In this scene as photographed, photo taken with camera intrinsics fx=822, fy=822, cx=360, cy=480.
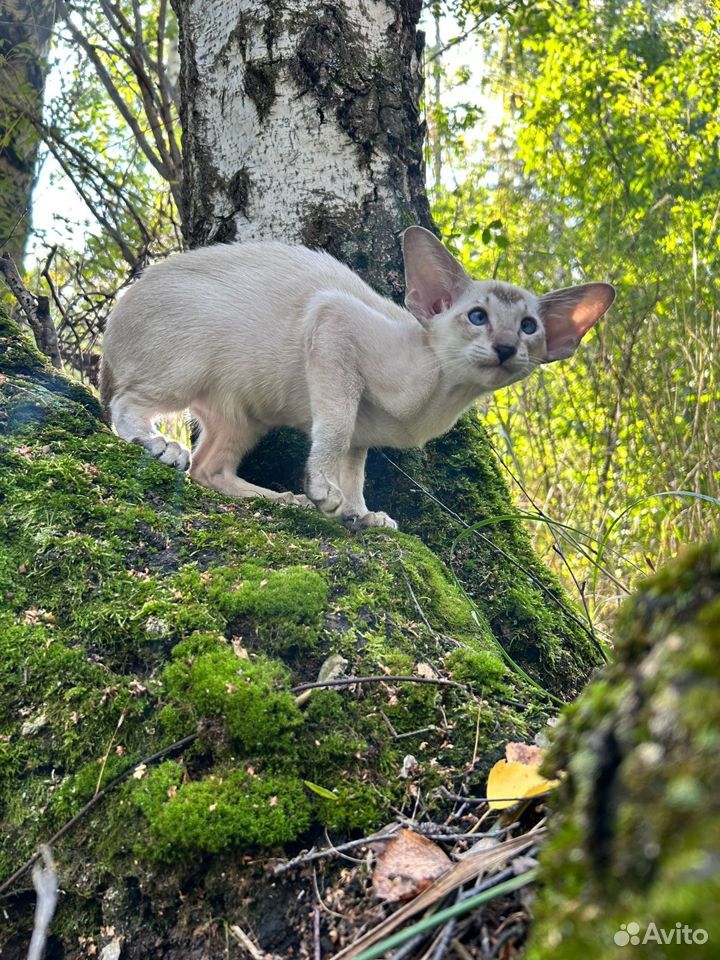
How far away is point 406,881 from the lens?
146cm

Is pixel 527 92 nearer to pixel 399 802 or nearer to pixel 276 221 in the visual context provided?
pixel 276 221

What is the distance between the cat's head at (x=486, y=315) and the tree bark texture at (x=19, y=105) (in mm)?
2672

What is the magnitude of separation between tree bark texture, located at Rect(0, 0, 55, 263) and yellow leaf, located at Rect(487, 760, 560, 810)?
4.27 m

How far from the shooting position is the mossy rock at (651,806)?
0.61 m

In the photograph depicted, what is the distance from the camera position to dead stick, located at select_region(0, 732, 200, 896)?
5.39 feet

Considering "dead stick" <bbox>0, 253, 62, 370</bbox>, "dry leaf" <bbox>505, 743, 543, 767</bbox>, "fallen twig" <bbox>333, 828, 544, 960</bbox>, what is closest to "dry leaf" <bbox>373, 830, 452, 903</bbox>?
"fallen twig" <bbox>333, 828, 544, 960</bbox>

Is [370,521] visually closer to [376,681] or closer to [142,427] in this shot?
[142,427]

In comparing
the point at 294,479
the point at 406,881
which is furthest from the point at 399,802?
the point at 294,479

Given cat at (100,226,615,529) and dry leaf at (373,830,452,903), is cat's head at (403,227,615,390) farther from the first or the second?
dry leaf at (373,830,452,903)

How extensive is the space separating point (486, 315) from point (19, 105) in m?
4.09

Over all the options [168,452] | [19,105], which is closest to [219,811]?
[168,452]

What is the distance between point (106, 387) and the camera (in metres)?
3.81

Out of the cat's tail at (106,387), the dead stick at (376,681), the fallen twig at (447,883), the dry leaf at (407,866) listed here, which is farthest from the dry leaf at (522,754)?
the cat's tail at (106,387)

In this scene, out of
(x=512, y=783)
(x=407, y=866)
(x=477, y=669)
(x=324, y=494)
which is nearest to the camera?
(x=407, y=866)
